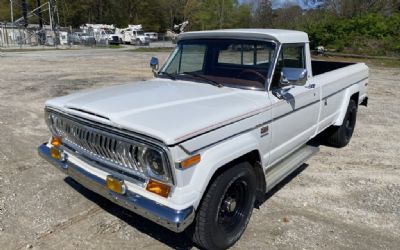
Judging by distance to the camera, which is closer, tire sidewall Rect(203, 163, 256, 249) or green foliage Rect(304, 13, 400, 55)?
tire sidewall Rect(203, 163, 256, 249)

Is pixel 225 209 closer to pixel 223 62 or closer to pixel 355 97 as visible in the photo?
pixel 223 62

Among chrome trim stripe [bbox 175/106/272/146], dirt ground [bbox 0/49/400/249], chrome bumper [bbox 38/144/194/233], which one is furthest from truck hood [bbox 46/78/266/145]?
dirt ground [bbox 0/49/400/249]

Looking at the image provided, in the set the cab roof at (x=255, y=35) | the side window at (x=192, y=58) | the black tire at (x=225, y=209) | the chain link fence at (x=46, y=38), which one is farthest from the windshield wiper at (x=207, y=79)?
the chain link fence at (x=46, y=38)

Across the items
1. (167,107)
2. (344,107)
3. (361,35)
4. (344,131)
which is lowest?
(344,131)

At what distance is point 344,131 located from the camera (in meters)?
6.55

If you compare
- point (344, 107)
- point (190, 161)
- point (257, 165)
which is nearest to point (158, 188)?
point (190, 161)

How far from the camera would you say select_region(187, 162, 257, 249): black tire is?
325cm

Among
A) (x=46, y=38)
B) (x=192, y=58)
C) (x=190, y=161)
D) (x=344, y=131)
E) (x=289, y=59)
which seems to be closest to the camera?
(x=190, y=161)

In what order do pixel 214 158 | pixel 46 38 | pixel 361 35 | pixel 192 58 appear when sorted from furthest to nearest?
pixel 46 38
pixel 361 35
pixel 192 58
pixel 214 158

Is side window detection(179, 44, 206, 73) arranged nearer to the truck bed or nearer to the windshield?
the windshield

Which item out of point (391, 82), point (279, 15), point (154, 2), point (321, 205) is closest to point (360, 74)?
point (321, 205)

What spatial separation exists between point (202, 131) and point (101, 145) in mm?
948

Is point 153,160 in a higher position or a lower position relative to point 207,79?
lower

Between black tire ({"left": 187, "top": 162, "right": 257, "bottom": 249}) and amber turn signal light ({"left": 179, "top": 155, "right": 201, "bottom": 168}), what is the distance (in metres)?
0.33
